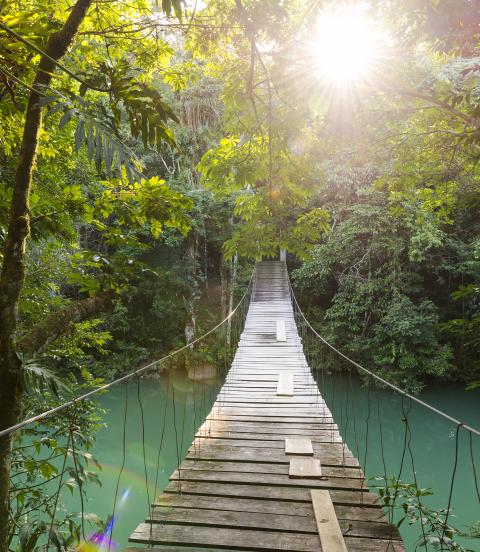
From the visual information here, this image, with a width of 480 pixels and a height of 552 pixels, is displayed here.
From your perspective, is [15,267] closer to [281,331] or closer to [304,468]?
[304,468]

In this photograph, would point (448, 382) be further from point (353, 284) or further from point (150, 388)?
point (150, 388)

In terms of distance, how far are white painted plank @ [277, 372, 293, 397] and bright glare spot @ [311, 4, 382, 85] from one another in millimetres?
2179

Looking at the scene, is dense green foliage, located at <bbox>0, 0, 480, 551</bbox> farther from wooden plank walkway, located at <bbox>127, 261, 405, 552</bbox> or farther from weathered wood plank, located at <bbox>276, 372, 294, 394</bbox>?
weathered wood plank, located at <bbox>276, 372, 294, 394</bbox>

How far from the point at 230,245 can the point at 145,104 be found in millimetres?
1034

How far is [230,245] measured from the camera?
214 centimetres

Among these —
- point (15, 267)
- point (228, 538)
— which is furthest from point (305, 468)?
point (15, 267)

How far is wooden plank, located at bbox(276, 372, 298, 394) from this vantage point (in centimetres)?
306

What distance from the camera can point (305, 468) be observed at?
6.07ft

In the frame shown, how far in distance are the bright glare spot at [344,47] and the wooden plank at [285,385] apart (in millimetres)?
2179

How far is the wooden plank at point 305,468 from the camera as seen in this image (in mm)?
1793

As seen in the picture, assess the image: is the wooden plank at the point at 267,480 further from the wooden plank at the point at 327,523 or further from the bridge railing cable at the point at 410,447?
the bridge railing cable at the point at 410,447

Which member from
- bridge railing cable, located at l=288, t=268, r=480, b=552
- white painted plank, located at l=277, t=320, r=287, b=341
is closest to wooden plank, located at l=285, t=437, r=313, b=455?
bridge railing cable, located at l=288, t=268, r=480, b=552

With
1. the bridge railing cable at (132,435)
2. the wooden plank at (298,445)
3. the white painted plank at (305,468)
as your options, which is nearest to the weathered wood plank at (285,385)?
the bridge railing cable at (132,435)

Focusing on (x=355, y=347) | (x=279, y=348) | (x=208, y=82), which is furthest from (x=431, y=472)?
(x=208, y=82)
